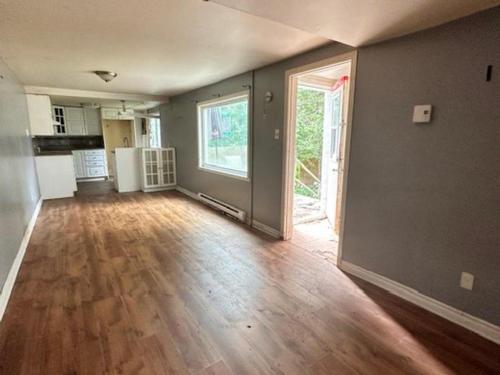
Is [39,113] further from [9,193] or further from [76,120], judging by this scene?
[9,193]

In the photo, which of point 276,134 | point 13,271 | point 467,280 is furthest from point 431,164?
point 13,271

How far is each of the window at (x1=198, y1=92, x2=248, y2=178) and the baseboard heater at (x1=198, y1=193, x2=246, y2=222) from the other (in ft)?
1.76

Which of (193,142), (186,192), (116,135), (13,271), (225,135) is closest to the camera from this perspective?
(13,271)

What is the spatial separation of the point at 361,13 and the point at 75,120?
8.55 metres

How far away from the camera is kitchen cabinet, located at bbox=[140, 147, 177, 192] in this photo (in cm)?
620

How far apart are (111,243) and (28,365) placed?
1867mm

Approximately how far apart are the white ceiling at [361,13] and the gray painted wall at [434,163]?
14cm

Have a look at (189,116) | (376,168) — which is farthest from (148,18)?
(189,116)

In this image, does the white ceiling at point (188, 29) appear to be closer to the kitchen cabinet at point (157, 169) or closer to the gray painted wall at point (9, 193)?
the gray painted wall at point (9, 193)

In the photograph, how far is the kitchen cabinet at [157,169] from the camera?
6195 mm

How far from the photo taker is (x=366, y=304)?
2.12 meters

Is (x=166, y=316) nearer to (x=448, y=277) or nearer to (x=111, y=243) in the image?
(x=111, y=243)

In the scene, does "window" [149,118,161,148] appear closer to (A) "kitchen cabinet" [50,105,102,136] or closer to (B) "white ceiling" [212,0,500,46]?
(A) "kitchen cabinet" [50,105,102,136]

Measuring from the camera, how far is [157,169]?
6.38m
